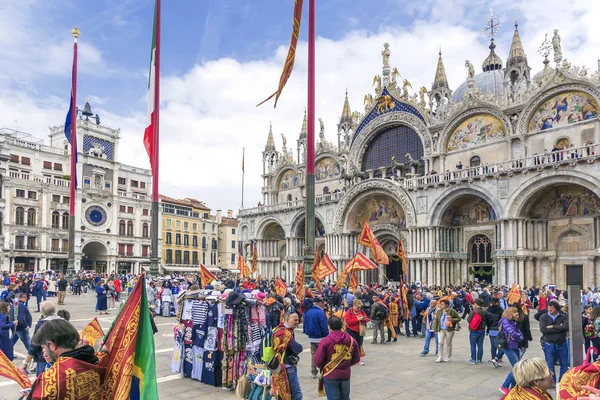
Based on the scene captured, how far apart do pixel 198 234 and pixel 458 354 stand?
57618mm

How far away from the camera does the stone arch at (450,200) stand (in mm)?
27745

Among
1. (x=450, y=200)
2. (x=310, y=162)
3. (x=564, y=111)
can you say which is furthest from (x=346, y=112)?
(x=310, y=162)

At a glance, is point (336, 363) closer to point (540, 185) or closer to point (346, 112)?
point (540, 185)

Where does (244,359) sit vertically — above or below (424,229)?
below

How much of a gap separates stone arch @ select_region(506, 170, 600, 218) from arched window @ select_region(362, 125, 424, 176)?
8.67m

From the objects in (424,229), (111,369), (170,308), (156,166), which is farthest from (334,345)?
(424,229)

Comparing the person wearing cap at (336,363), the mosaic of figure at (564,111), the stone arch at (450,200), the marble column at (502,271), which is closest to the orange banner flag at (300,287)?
the person wearing cap at (336,363)

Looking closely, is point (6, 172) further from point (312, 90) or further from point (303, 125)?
point (312, 90)

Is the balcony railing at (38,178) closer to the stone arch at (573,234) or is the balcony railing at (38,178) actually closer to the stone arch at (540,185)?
the stone arch at (540,185)

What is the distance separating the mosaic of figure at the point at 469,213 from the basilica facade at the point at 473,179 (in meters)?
0.07

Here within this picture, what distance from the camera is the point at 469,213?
30500 millimetres

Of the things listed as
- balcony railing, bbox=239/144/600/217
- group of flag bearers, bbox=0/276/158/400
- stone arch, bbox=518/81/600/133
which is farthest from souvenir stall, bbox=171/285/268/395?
stone arch, bbox=518/81/600/133

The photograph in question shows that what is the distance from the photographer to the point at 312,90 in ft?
47.6

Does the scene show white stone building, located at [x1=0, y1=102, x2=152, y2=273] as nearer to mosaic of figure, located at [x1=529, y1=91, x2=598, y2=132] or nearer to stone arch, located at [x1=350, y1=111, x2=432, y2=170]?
stone arch, located at [x1=350, y1=111, x2=432, y2=170]
